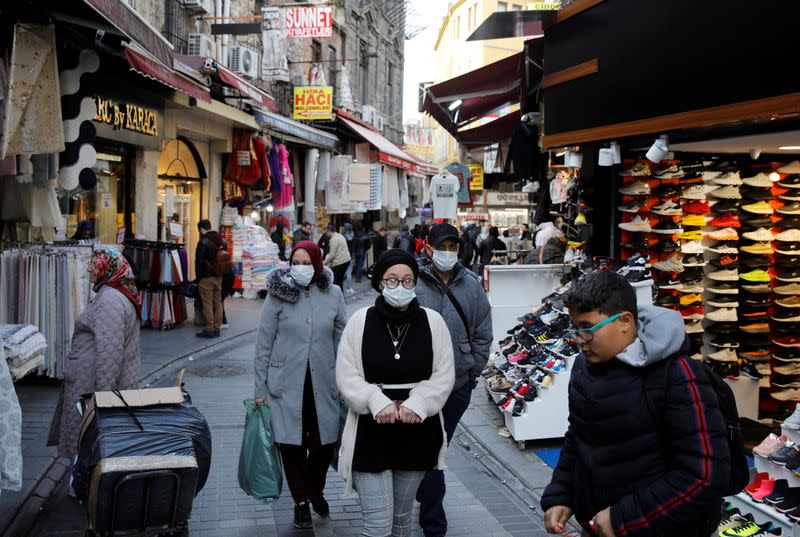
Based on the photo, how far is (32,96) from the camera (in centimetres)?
673

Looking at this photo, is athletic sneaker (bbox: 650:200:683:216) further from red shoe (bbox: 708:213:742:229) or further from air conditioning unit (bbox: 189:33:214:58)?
air conditioning unit (bbox: 189:33:214:58)

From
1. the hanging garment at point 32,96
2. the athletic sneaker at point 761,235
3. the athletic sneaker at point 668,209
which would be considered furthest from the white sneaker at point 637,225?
the hanging garment at point 32,96

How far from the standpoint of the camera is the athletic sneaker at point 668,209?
25.8 ft

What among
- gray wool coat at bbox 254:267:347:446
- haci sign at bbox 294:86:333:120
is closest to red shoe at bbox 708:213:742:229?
gray wool coat at bbox 254:267:347:446

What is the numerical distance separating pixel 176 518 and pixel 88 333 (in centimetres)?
178

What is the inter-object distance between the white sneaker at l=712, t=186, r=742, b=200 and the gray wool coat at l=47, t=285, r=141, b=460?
5926mm

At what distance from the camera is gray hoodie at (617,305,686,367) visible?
8.55 ft

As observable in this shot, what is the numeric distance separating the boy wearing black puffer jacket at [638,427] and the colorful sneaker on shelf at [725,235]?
5.77 metres

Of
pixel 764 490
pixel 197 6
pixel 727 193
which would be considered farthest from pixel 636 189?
pixel 197 6

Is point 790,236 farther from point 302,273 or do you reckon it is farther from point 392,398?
point 392,398

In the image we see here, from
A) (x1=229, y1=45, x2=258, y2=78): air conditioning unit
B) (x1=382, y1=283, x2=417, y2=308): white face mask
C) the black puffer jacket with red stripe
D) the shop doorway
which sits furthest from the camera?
(x1=229, y1=45, x2=258, y2=78): air conditioning unit

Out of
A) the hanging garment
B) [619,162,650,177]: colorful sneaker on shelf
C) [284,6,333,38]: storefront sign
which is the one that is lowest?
[619,162,650,177]: colorful sneaker on shelf

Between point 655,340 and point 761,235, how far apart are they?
241 inches

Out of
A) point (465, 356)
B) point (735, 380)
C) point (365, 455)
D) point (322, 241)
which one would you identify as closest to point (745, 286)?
point (735, 380)
